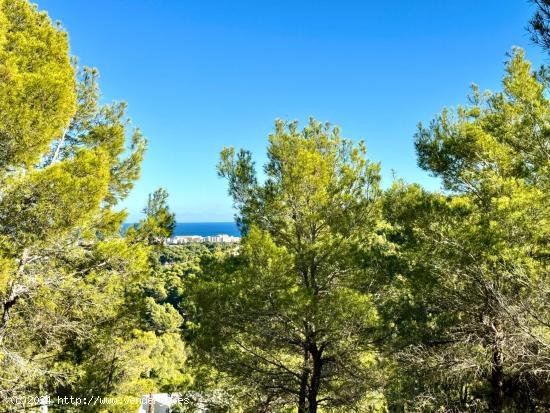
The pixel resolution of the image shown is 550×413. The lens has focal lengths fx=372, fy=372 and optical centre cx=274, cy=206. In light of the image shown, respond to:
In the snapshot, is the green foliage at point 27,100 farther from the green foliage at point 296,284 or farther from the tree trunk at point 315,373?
the tree trunk at point 315,373

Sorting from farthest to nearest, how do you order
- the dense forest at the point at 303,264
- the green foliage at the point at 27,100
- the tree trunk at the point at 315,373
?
the tree trunk at the point at 315,373
the dense forest at the point at 303,264
the green foliage at the point at 27,100

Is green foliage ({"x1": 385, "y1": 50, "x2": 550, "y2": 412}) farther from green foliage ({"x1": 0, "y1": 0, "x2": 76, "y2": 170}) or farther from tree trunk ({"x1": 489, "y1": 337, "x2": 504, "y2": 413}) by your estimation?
green foliage ({"x1": 0, "y1": 0, "x2": 76, "y2": 170})

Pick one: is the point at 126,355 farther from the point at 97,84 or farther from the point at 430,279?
the point at 430,279

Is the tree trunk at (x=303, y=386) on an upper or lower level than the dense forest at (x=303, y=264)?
lower

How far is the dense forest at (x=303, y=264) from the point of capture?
18.0 ft

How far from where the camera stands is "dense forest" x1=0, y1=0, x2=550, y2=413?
5.48 metres

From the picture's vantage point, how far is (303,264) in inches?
268

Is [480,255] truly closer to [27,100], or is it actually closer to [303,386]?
[303,386]

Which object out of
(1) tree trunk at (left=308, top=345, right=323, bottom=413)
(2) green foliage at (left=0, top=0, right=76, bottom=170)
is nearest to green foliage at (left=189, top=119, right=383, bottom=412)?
(1) tree trunk at (left=308, top=345, right=323, bottom=413)

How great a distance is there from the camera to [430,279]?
670cm

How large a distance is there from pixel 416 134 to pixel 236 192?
13.2ft

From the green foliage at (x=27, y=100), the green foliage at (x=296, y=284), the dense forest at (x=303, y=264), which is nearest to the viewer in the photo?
the green foliage at (x=27, y=100)

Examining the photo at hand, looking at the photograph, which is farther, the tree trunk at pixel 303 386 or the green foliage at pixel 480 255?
Result: the tree trunk at pixel 303 386

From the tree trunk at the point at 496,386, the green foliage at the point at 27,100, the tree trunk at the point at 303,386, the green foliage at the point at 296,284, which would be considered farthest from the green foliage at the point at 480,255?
the green foliage at the point at 27,100
